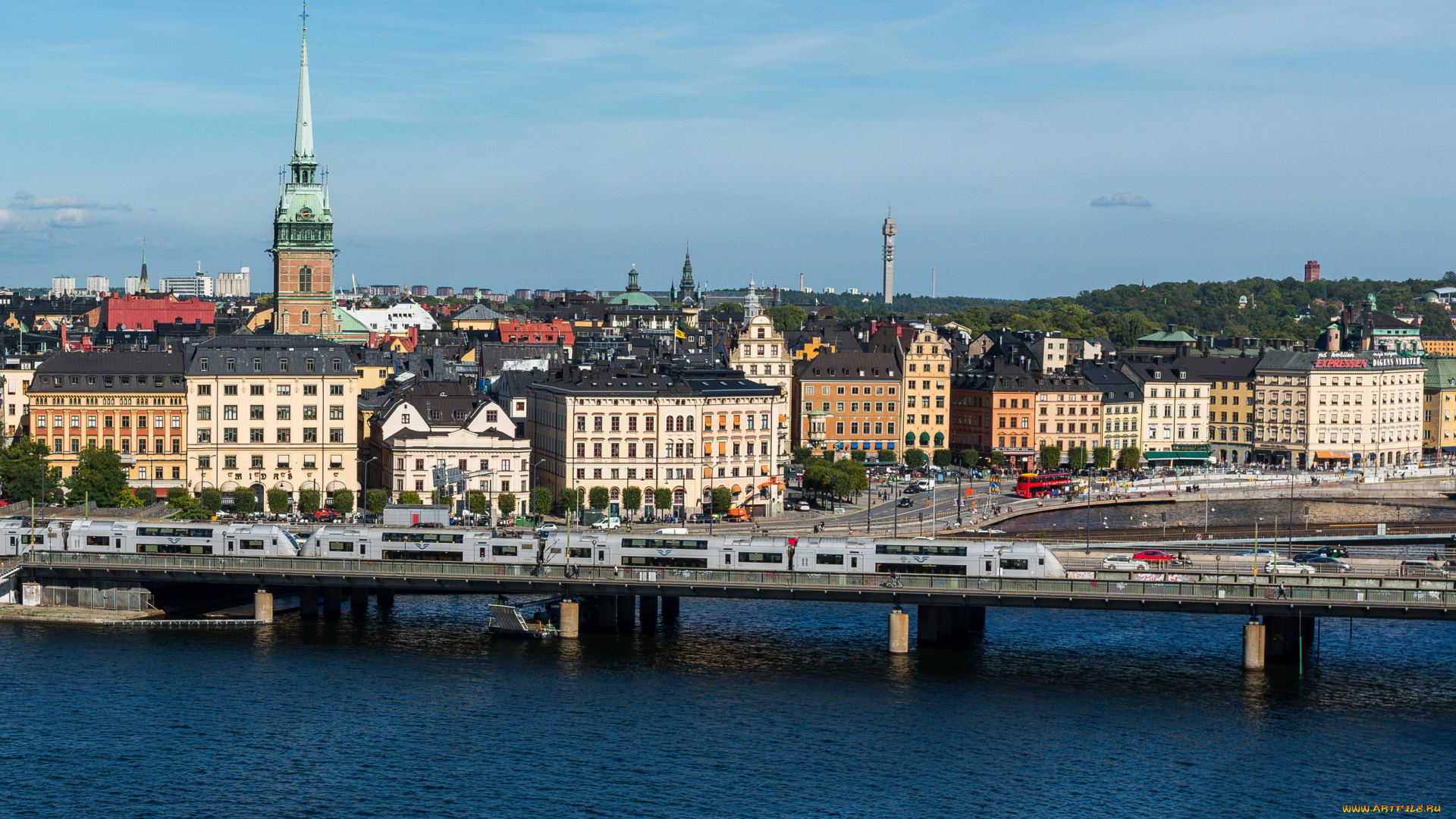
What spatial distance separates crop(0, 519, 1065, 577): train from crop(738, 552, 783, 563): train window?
0.05 meters

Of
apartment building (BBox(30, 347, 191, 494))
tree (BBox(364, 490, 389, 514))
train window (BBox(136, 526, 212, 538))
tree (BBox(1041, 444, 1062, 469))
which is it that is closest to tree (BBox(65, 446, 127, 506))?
apartment building (BBox(30, 347, 191, 494))

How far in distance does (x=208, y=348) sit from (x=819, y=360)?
54920mm

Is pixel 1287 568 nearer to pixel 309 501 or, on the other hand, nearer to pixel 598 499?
pixel 598 499

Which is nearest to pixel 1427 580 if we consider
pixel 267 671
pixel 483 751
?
pixel 483 751

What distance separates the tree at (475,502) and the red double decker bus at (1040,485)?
4462 cm

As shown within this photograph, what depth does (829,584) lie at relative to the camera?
87.6 m

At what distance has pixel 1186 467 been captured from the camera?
17350cm

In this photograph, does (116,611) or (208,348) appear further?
(208,348)

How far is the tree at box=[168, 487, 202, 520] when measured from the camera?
118 metres

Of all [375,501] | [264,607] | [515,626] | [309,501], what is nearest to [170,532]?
[264,607]

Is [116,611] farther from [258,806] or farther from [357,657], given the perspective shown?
[258,806]

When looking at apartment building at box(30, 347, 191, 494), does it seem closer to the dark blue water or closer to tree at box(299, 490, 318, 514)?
tree at box(299, 490, 318, 514)

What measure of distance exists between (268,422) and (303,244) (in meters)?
52.6

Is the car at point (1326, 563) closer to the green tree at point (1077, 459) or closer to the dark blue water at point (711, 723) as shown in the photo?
the dark blue water at point (711, 723)
